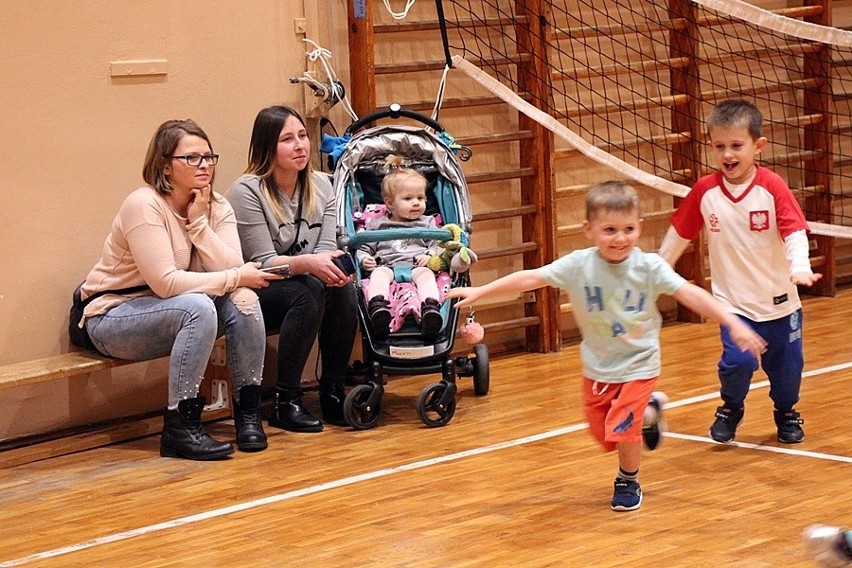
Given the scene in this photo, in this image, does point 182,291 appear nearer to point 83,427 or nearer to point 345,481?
point 83,427

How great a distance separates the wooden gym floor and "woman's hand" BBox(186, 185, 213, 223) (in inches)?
35.5

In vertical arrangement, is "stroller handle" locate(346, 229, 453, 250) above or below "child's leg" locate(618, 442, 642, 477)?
above

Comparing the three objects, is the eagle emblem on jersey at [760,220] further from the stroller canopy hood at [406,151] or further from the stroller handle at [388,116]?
the stroller handle at [388,116]

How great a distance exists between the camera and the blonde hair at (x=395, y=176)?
5.19 meters

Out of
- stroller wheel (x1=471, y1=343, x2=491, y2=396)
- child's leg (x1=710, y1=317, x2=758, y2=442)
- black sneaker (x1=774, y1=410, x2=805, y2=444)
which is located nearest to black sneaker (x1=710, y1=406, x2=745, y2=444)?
child's leg (x1=710, y1=317, x2=758, y2=442)

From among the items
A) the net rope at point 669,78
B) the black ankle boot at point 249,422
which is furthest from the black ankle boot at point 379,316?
the net rope at point 669,78

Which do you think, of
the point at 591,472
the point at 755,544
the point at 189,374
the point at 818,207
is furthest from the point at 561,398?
the point at 818,207

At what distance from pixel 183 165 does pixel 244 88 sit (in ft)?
3.05

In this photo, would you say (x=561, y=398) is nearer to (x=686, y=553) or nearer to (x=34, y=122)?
(x=686, y=553)

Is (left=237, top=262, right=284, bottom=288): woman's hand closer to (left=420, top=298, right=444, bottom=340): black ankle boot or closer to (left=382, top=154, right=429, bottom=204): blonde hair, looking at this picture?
(left=420, top=298, right=444, bottom=340): black ankle boot

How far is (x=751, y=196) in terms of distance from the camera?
14.1 feet

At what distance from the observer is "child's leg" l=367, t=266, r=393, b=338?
4805 millimetres

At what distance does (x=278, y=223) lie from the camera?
5039mm

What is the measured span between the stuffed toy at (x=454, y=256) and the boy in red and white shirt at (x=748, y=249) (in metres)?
0.90
